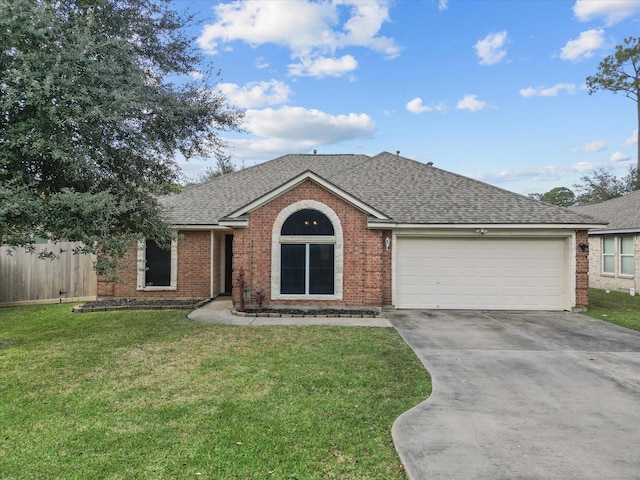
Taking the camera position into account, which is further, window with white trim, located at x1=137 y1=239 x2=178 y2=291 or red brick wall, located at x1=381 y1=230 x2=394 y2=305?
window with white trim, located at x1=137 y1=239 x2=178 y2=291

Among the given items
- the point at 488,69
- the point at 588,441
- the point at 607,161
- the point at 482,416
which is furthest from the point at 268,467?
the point at 607,161

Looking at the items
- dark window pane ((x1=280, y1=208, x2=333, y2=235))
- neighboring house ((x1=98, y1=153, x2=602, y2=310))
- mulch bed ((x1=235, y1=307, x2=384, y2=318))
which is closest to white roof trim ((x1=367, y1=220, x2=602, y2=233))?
neighboring house ((x1=98, y1=153, x2=602, y2=310))

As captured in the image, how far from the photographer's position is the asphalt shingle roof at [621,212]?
623 inches

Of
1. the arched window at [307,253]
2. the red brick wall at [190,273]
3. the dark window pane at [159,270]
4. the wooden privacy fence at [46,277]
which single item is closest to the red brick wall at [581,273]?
the arched window at [307,253]

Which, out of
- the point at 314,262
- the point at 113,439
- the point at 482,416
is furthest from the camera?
the point at 314,262

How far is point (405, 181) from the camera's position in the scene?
45.8 feet

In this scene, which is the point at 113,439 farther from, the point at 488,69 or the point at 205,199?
the point at 488,69

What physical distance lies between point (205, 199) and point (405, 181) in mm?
7690

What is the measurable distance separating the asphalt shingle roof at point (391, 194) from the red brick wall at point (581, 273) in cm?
55

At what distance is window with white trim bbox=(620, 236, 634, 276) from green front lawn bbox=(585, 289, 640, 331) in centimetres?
114

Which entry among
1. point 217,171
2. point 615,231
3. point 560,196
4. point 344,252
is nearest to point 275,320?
point 344,252

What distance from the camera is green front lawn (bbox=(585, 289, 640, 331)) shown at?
32.1 ft

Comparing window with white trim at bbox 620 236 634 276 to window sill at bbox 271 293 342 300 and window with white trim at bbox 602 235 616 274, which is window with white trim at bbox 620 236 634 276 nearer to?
window with white trim at bbox 602 235 616 274

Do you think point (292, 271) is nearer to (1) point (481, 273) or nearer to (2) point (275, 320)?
(2) point (275, 320)
